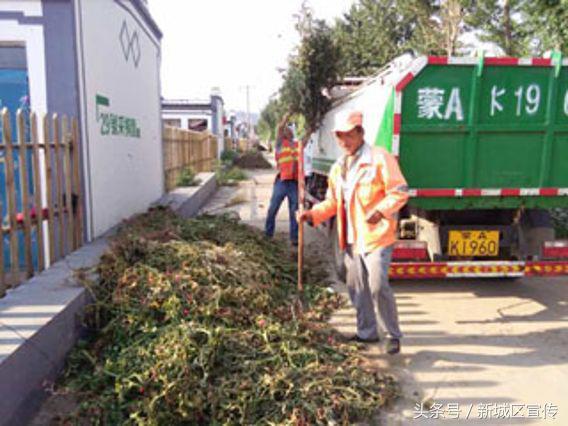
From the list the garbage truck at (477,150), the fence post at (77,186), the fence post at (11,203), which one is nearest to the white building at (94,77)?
the fence post at (77,186)

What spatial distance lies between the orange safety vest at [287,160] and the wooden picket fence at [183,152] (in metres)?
4.75

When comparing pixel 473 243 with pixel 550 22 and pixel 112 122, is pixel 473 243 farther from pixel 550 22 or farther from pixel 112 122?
pixel 550 22

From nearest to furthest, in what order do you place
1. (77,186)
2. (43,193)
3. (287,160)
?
(43,193) → (77,186) → (287,160)

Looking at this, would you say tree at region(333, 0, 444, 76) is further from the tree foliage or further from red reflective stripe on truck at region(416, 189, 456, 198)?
red reflective stripe on truck at region(416, 189, 456, 198)

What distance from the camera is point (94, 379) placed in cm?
311

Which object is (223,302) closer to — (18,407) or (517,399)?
(18,407)

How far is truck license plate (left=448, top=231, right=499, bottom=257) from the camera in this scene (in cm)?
482

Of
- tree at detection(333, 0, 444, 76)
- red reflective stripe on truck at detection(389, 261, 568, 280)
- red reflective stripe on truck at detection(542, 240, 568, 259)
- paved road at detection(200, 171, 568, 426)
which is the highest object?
tree at detection(333, 0, 444, 76)

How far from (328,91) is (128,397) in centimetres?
638

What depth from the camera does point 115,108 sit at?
6.29 meters

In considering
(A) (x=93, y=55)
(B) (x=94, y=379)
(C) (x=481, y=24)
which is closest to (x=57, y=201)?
(A) (x=93, y=55)

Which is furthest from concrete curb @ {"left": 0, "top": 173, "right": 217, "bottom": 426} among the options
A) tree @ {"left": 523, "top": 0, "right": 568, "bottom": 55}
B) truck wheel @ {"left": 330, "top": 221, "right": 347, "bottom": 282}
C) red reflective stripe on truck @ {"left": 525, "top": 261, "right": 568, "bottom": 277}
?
tree @ {"left": 523, "top": 0, "right": 568, "bottom": 55}

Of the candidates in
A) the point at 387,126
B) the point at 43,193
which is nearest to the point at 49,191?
the point at 43,193

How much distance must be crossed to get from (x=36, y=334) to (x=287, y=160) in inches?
187
